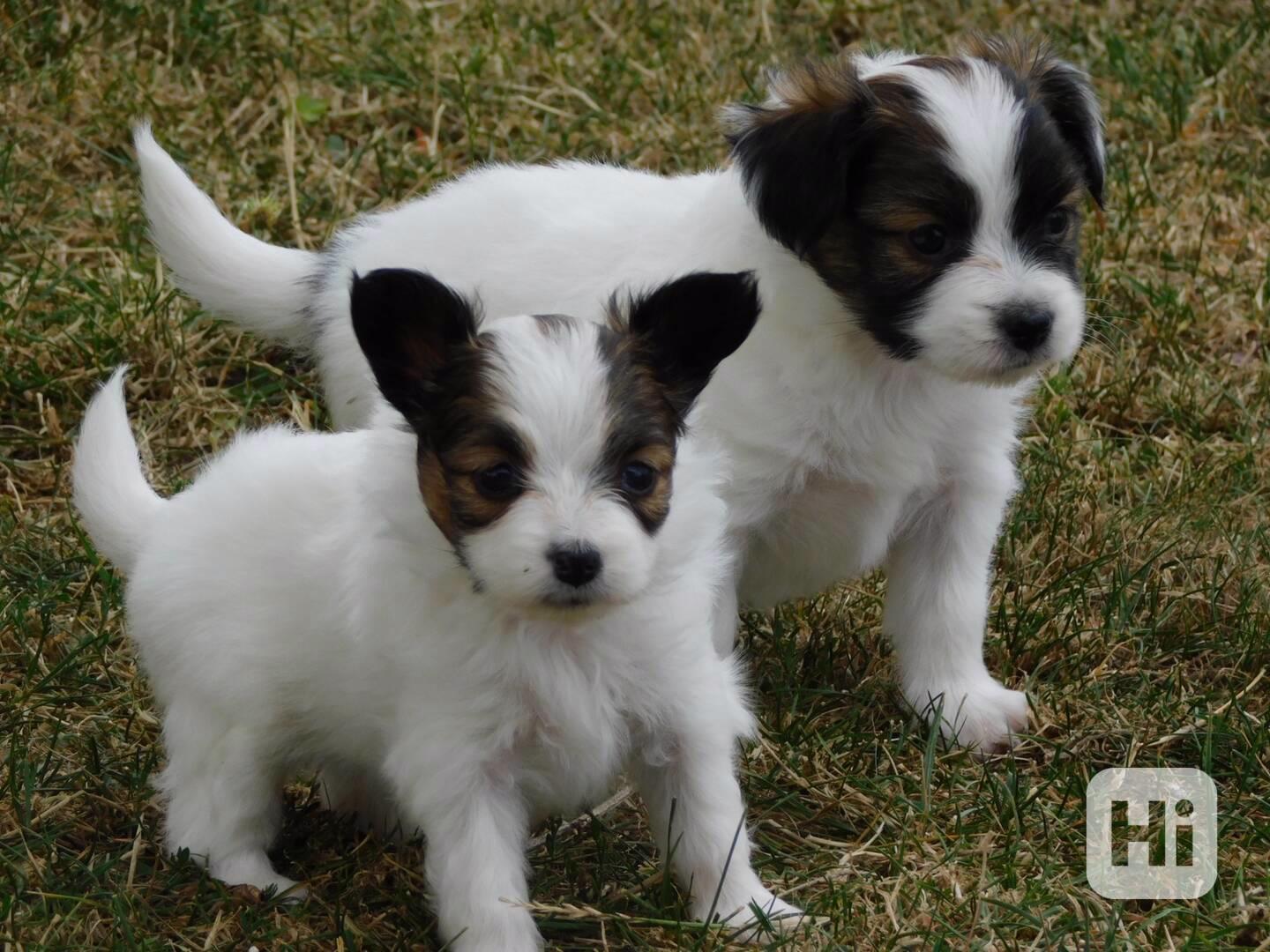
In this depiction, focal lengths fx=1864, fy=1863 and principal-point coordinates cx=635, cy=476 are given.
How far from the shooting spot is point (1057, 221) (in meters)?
4.12

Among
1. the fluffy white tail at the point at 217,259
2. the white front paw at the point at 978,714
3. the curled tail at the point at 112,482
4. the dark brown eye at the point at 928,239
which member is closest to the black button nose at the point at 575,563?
the dark brown eye at the point at 928,239

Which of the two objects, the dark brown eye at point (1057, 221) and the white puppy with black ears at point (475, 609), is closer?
the white puppy with black ears at point (475, 609)

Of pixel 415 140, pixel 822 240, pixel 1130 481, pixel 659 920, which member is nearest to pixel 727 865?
pixel 659 920

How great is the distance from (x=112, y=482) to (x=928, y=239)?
1931 millimetres

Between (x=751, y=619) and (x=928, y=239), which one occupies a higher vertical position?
(x=928, y=239)

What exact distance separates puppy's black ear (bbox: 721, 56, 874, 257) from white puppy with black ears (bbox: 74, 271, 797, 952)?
0.65 m

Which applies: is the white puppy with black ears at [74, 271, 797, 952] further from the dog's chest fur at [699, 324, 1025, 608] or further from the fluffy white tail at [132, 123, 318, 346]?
the fluffy white tail at [132, 123, 318, 346]

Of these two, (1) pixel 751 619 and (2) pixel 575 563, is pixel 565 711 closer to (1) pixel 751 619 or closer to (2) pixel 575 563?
(2) pixel 575 563

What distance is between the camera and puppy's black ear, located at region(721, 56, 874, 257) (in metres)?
4.11

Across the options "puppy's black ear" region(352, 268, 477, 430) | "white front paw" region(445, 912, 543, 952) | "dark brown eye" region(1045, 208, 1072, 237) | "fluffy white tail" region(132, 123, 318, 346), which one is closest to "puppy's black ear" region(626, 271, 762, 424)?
"puppy's black ear" region(352, 268, 477, 430)

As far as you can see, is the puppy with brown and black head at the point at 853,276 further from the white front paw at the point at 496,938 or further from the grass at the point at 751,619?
the white front paw at the point at 496,938

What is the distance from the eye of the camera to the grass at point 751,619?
381 cm

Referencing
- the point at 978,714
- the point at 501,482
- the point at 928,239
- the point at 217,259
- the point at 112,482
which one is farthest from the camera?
the point at 217,259

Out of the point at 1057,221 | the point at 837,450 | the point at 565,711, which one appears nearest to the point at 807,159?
the point at 1057,221
